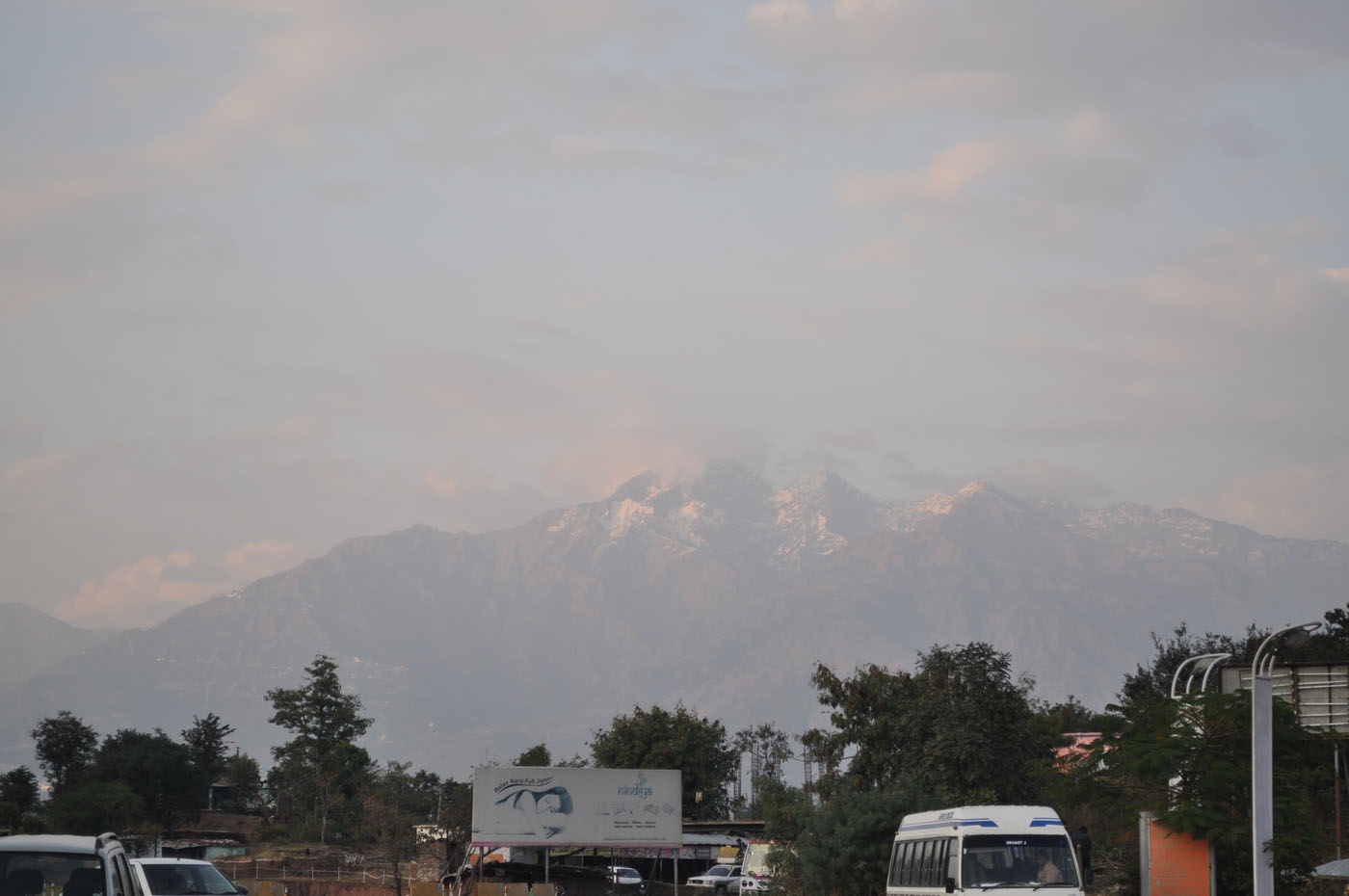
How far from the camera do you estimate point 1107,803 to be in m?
29.1

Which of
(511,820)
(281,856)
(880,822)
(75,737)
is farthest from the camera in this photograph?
(75,737)

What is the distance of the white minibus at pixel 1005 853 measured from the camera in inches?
976

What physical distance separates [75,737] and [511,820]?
222 feet

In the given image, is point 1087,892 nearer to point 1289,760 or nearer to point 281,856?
point 1289,760

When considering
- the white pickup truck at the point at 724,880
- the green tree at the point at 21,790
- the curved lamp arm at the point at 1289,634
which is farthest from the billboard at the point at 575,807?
the curved lamp arm at the point at 1289,634

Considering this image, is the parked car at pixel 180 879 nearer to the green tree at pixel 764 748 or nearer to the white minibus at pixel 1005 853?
the white minibus at pixel 1005 853

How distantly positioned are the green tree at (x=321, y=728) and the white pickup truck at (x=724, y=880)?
179 ft

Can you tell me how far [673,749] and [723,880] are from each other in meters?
26.1

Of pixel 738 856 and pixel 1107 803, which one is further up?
pixel 1107 803

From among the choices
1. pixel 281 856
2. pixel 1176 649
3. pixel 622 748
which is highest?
pixel 1176 649

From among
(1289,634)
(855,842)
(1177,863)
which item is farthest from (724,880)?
(1289,634)

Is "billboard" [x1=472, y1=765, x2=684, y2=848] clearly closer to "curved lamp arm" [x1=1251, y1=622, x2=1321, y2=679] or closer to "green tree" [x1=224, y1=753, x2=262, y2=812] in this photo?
"curved lamp arm" [x1=1251, y1=622, x2=1321, y2=679]

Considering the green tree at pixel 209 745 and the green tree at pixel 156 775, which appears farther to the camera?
the green tree at pixel 209 745

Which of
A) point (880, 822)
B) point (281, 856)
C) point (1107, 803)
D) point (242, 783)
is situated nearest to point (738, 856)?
point (281, 856)
